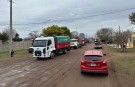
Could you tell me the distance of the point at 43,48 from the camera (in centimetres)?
2844

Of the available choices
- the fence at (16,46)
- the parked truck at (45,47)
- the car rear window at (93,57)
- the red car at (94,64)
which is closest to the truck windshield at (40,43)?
the parked truck at (45,47)

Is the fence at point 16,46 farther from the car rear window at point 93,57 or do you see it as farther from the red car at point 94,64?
the red car at point 94,64

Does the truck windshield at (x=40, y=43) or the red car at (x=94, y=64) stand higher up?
the truck windshield at (x=40, y=43)

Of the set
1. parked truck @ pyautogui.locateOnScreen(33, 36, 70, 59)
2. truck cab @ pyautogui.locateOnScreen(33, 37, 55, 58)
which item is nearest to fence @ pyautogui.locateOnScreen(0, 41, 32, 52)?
parked truck @ pyautogui.locateOnScreen(33, 36, 70, 59)

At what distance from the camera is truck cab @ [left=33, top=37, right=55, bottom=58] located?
28350 mm

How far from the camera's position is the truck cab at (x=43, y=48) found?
93.0ft

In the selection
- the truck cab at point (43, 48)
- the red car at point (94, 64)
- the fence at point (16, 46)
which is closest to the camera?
the red car at point (94, 64)

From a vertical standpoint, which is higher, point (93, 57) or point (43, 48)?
point (43, 48)

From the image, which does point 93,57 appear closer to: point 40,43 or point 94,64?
point 94,64

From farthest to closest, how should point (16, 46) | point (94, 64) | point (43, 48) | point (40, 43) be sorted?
point (16, 46), point (40, 43), point (43, 48), point (94, 64)

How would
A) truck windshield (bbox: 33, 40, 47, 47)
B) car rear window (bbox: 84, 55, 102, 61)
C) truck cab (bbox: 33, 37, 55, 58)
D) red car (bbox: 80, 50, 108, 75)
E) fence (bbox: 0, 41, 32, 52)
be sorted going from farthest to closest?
fence (bbox: 0, 41, 32, 52) → truck windshield (bbox: 33, 40, 47, 47) → truck cab (bbox: 33, 37, 55, 58) → car rear window (bbox: 84, 55, 102, 61) → red car (bbox: 80, 50, 108, 75)

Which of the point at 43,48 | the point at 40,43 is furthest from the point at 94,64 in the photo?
the point at 40,43

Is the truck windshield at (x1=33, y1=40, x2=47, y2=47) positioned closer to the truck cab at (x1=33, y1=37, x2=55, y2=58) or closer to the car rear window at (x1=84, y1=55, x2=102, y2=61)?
the truck cab at (x1=33, y1=37, x2=55, y2=58)

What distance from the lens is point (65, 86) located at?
12.0 m
